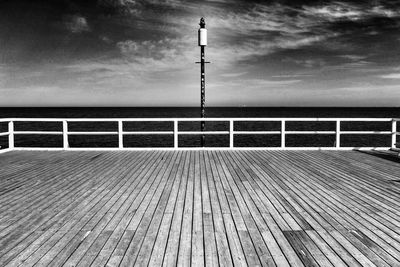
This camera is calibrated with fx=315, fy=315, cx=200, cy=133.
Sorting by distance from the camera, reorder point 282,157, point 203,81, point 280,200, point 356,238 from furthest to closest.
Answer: point 203,81 → point 282,157 → point 280,200 → point 356,238

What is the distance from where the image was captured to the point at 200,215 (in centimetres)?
398

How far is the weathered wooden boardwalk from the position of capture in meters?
2.92

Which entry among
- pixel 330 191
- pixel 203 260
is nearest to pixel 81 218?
pixel 203 260

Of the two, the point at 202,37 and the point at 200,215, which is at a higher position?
the point at 202,37

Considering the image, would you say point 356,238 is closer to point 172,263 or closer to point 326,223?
point 326,223

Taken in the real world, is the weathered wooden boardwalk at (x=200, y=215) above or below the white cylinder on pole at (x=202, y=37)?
below

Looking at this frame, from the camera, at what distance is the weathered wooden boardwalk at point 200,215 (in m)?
2.92

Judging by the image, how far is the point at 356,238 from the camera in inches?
129

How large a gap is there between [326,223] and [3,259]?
3366 millimetres

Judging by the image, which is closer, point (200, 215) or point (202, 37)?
point (200, 215)

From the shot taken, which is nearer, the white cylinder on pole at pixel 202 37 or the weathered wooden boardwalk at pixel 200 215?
the weathered wooden boardwalk at pixel 200 215

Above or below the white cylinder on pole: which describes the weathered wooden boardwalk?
below

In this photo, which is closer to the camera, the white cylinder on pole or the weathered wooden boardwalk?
the weathered wooden boardwalk

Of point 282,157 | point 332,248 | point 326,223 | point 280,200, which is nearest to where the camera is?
point 332,248
